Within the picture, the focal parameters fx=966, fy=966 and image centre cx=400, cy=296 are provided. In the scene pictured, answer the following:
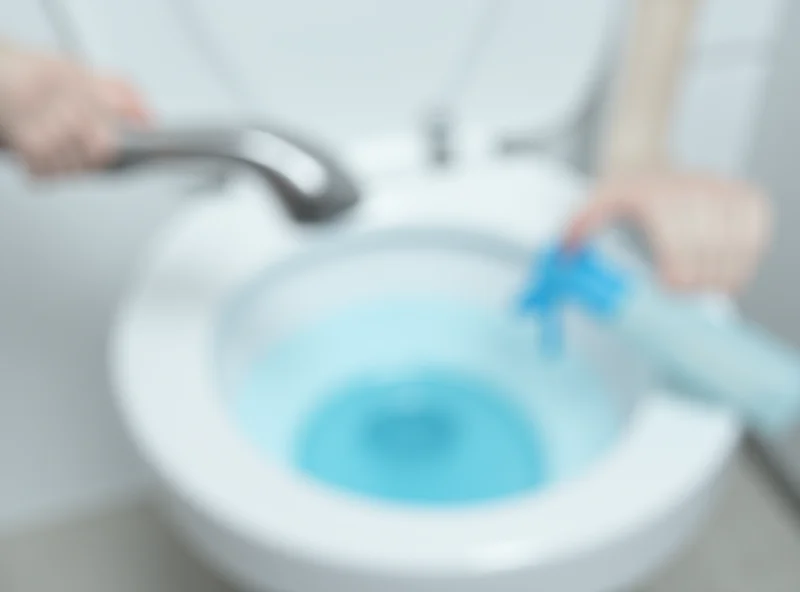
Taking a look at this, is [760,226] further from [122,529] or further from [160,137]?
[122,529]

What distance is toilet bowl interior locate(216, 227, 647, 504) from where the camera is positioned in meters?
0.67

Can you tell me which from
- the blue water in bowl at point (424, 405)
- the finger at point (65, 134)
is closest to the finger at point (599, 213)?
the blue water in bowl at point (424, 405)

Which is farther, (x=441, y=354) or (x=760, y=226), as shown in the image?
(x=441, y=354)

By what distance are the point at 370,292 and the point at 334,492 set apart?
10.7 inches

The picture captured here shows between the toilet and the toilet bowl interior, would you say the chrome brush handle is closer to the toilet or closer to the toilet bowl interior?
the toilet

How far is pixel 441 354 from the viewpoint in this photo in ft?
2.49

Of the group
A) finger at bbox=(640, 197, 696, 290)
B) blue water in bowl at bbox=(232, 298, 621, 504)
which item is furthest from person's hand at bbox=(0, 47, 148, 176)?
finger at bbox=(640, 197, 696, 290)

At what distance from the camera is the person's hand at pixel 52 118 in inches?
18.6

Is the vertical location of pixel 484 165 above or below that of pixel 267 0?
below

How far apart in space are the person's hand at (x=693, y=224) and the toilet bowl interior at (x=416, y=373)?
67 millimetres

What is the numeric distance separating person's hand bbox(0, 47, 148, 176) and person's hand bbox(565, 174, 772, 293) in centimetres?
32

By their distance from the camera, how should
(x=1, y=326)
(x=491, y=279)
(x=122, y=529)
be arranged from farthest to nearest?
(x=122, y=529) < (x=1, y=326) < (x=491, y=279)

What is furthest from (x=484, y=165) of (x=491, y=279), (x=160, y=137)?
(x=160, y=137)

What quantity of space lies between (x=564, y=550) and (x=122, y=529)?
64 centimetres
